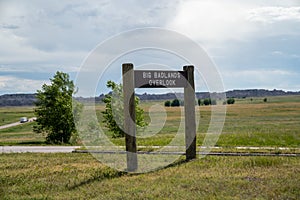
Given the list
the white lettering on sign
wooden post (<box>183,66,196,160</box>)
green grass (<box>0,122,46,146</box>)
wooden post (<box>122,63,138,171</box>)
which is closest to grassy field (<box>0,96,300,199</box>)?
wooden post (<box>183,66,196,160</box>)

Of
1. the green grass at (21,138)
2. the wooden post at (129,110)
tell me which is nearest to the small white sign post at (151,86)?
the wooden post at (129,110)

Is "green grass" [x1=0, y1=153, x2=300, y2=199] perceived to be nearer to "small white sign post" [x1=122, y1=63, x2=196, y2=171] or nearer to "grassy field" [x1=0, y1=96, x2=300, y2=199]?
"grassy field" [x1=0, y1=96, x2=300, y2=199]

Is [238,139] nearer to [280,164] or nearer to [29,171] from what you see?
[280,164]

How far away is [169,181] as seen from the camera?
433 inches

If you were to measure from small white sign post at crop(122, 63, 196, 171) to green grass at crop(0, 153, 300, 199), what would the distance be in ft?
2.27

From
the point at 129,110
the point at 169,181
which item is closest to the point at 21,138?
the point at 129,110

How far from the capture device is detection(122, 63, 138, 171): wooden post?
42.7 ft

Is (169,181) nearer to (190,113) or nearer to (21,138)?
(190,113)

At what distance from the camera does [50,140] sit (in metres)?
36.0

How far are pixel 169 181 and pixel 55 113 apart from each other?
26.4m

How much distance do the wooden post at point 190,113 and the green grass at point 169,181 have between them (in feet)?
1.74

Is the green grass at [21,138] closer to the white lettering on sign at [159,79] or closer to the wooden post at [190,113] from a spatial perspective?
the wooden post at [190,113]

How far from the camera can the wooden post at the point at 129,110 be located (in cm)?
1302

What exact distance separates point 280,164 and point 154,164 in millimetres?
4048
